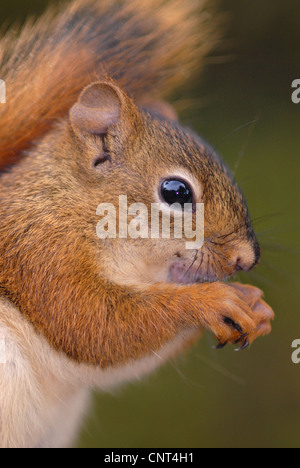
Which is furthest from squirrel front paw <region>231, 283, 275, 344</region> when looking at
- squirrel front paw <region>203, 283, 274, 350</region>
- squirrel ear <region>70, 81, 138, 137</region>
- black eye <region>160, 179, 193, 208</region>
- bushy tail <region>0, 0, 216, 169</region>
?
bushy tail <region>0, 0, 216, 169</region>

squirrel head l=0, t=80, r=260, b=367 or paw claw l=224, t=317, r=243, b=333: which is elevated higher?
squirrel head l=0, t=80, r=260, b=367

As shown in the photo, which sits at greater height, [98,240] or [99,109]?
[99,109]

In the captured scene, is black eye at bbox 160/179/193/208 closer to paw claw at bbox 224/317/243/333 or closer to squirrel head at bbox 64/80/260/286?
squirrel head at bbox 64/80/260/286

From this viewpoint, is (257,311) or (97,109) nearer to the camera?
(97,109)

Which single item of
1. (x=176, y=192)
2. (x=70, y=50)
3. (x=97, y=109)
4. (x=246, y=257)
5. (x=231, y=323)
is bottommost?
(x=231, y=323)

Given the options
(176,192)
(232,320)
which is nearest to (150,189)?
(176,192)

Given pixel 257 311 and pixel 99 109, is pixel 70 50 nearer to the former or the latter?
pixel 99 109

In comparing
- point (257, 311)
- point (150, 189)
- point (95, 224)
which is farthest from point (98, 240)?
point (257, 311)
